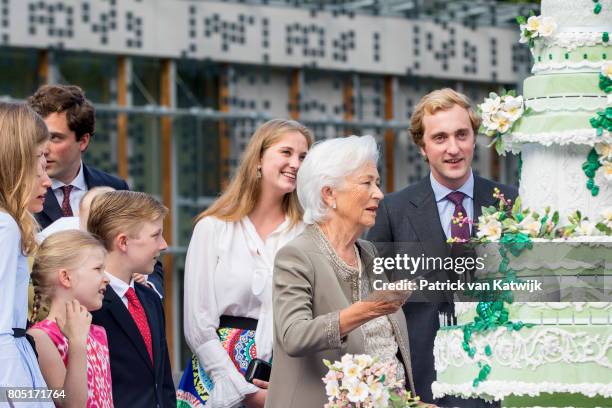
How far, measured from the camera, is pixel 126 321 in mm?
7328

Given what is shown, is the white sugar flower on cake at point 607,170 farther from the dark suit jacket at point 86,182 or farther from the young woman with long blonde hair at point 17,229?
the dark suit jacket at point 86,182

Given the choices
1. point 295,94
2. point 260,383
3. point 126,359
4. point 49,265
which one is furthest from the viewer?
point 295,94

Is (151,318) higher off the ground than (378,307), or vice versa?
(378,307)

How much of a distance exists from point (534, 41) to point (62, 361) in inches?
105

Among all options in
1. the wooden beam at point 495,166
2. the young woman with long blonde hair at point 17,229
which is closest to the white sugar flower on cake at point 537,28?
the young woman with long blonde hair at point 17,229

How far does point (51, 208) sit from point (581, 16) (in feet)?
9.82

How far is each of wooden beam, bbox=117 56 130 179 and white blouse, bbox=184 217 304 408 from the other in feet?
52.2

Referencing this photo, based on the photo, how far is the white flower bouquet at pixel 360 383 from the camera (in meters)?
6.13

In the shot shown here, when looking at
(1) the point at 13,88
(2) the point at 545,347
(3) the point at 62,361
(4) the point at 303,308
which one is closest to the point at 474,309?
(2) the point at 545,347

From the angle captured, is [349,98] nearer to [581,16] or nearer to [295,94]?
[295,94]

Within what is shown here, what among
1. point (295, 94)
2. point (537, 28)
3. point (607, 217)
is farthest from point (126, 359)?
point (295, 94)

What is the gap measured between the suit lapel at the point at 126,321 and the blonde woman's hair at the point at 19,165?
109cm

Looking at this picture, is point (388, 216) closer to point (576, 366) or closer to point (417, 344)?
point (417, 344)

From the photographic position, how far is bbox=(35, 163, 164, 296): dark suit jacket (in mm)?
8109
